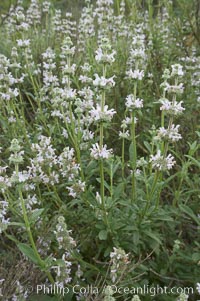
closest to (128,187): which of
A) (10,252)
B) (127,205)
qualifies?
(127,205)

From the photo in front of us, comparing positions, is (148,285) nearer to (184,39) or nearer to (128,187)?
(128,187)

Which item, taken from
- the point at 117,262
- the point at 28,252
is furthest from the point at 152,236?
the point at 28,252

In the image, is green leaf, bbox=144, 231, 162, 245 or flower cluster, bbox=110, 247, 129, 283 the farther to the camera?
green leaf, bbox=144, 231, 162, 245

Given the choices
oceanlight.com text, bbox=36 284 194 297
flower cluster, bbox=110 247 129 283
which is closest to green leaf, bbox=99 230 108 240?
flower cluster, bbox=110 247 129 283

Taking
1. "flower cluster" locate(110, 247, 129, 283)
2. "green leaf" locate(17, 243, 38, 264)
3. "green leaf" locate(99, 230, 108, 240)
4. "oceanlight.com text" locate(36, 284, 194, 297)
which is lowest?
"oceanlight.com text" locate(36, 284, 194, 297)

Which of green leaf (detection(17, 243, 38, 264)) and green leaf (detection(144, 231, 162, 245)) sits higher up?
green leaf (detection(17, 243, 38, 264))

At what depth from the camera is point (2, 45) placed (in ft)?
17.7

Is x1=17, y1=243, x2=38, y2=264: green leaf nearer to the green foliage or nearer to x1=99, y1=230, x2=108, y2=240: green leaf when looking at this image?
the green foliage

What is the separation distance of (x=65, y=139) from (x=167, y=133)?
4.17ft

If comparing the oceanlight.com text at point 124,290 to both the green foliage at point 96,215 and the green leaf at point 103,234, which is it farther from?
the green leaf at point 103,234

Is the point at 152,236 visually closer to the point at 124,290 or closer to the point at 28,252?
the point at 124,290

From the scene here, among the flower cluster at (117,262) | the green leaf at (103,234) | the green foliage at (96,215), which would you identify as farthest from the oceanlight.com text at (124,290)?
the green leaf at (103,234)

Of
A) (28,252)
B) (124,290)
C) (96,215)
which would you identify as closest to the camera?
(28,252)

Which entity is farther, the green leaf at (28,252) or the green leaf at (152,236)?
the green leaf at (152,236)
